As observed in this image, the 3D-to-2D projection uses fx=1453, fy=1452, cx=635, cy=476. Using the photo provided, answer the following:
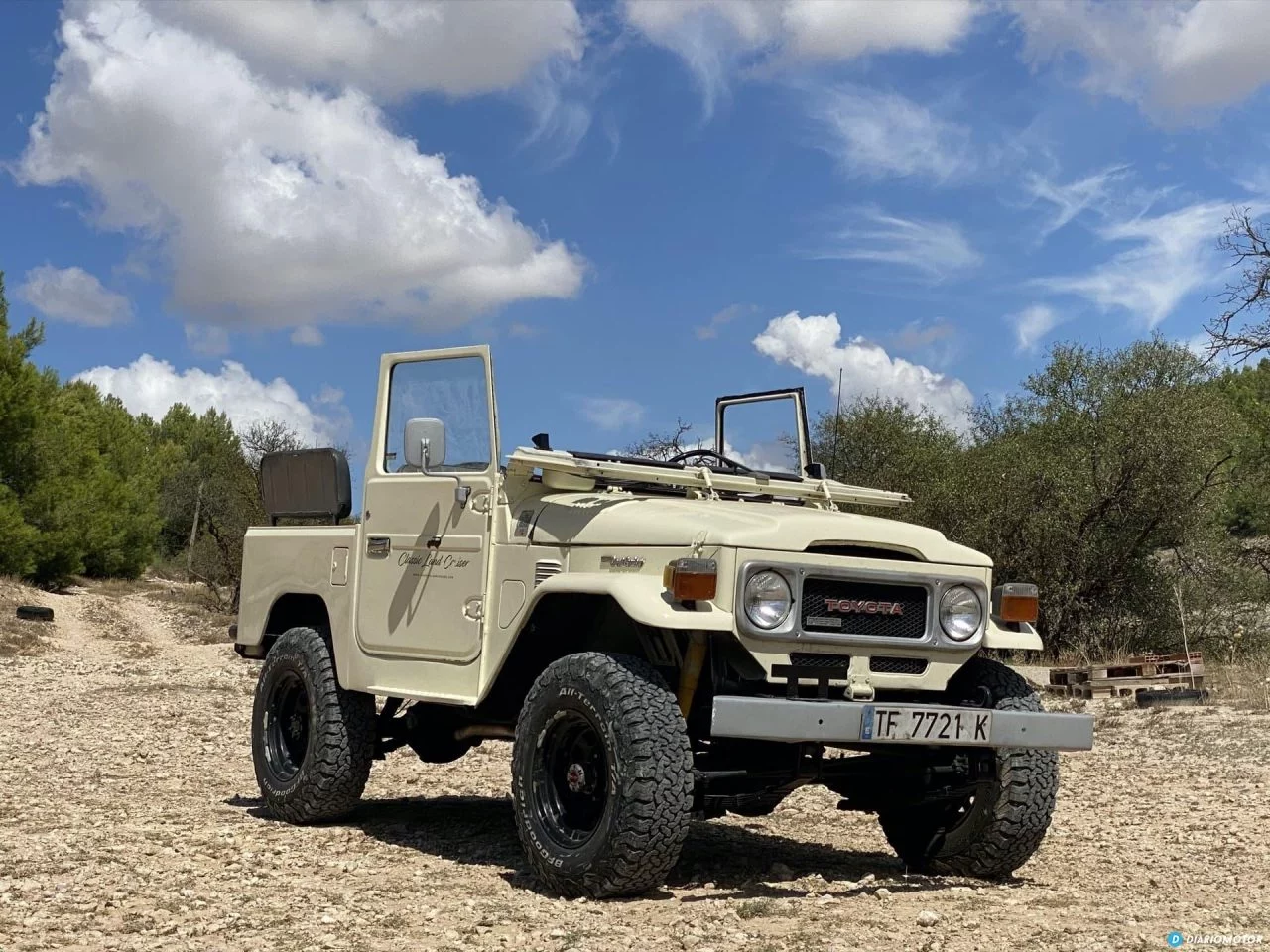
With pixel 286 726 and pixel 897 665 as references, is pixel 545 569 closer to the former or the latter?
pixel 897 665

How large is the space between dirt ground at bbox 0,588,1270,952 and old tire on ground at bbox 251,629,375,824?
0.20 metres

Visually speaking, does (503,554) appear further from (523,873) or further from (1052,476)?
(1052,476)

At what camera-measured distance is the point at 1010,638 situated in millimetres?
6219

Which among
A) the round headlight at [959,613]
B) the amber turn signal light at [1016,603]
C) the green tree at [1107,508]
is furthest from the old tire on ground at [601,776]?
the green tree at [1107,508]

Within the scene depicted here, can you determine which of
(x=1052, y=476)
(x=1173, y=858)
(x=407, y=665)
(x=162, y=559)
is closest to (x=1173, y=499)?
(x=1052, y=476)

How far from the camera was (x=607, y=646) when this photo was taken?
21.0 ft

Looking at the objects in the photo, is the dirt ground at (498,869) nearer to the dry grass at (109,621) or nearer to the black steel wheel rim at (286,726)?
the black steel wheel rim at (286,726)

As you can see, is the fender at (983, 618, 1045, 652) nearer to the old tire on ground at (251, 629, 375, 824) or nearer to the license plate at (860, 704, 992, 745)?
the license plate at (860, 704, 992, 745)

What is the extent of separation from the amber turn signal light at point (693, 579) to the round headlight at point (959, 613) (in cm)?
118

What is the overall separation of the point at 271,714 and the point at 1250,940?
5.13m

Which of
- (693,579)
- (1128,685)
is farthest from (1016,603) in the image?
(1128,685)

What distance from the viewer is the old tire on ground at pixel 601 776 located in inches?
209

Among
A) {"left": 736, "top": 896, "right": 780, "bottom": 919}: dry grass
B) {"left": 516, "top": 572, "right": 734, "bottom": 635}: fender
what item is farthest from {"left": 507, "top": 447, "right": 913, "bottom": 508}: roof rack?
{"left": 736, "top": 896, "right": 780, "bottom": 919}: dry grass

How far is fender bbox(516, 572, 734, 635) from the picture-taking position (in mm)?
5289
